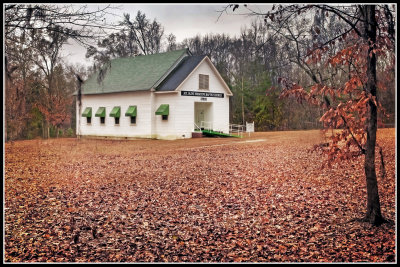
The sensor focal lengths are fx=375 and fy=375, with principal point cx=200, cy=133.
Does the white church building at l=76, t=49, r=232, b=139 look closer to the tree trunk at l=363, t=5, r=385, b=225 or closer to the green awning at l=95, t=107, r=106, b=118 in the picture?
the green awning at l=95, t=107, r=106, b=118

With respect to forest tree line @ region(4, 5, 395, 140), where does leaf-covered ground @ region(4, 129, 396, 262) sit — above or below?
below

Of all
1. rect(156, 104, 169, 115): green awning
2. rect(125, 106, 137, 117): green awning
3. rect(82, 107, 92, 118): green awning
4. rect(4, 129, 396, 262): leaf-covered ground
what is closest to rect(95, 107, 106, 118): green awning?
rect(82, 107, 92, 118): green awning

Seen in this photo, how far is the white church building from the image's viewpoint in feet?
37.3

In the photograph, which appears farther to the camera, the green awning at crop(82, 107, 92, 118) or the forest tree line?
the green awning at crop(82, 107, 92, 118)

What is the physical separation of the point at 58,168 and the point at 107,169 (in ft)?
5.02

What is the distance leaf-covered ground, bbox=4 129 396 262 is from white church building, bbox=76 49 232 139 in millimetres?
686

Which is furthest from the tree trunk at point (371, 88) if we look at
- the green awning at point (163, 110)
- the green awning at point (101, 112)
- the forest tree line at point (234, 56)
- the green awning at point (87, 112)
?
the green awning at point (87, 112)

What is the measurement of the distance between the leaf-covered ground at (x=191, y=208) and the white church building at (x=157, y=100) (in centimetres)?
69

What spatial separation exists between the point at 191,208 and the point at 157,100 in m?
7.93

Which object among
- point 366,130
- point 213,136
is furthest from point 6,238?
point 213,136

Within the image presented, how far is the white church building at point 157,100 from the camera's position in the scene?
11.4 m

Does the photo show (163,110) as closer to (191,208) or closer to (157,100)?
(157,100)

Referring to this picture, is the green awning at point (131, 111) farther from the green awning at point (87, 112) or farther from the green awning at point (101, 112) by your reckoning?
the green awning at point (87, 112)

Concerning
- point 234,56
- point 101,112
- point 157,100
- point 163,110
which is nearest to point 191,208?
point 234,56
